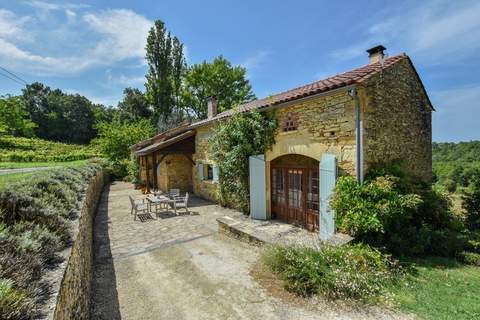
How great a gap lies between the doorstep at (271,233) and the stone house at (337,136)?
0.40 metres

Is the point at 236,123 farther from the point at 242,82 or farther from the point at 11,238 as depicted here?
the point at 242,82

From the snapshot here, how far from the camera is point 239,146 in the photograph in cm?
905

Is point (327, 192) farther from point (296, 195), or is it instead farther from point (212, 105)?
point (212, 105)

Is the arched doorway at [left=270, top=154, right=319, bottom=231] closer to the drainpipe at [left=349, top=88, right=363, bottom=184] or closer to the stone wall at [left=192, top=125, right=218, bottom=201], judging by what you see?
the drainpipe at [left=349, top=88, right=363, bottom=184]

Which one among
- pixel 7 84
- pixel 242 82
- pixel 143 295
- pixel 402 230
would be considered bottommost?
pixel 143 295

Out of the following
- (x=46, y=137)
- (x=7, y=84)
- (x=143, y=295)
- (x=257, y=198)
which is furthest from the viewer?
(x=46, y=137)

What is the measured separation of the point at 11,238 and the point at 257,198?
7.06 metres

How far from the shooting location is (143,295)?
4516mm

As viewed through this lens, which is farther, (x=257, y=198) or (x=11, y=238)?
(x=257, y=198)

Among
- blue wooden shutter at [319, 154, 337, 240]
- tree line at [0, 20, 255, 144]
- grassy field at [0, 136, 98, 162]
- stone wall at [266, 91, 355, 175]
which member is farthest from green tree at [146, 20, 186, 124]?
blue wooden shutter at [319, 154, 337, 240]

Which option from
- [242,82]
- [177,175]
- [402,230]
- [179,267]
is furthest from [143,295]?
[242,82]

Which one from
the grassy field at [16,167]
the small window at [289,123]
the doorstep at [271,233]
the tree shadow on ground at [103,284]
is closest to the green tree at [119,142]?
the grassy field at [16,167]

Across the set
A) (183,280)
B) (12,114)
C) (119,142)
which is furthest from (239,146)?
(119,142)

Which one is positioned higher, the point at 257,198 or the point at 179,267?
the point at 257,198
